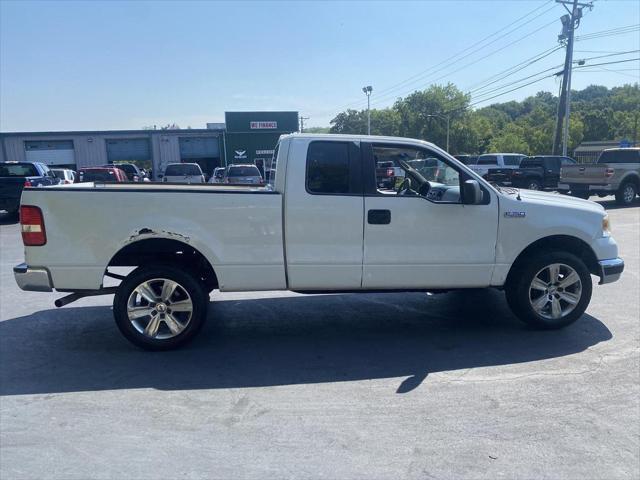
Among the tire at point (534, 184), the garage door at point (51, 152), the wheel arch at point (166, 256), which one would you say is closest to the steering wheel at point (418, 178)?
the wheel arch at point (166, 256)

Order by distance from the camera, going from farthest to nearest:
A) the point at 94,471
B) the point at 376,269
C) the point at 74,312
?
the point at 74,312
the point at 376,269
the point at 94,471

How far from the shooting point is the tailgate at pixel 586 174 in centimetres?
1800

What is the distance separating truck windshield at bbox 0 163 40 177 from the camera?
56.6ft

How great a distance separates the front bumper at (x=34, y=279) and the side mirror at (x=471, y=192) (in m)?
4.13

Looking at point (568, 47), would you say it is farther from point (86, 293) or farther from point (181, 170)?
point (86, 293)

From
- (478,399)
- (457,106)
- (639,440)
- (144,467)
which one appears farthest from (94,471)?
(457,106)

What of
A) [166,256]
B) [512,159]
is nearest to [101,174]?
[166,256]

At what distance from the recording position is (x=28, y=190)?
4.69 m

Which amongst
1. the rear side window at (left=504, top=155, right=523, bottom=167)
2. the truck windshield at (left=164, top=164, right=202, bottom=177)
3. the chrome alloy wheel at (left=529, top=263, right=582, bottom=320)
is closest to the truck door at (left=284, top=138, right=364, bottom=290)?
the chrome alloy wheel at (left=529, top=263, right=582, bottom=320)

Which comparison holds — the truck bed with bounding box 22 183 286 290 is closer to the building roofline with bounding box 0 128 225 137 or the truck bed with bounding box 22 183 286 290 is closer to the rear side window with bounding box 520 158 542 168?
the rear side window with bounding box 520 158 542 168

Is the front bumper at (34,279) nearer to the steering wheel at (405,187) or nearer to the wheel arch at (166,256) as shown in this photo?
the wheel arch at (166,256)

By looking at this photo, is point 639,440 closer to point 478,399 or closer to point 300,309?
point 478,399

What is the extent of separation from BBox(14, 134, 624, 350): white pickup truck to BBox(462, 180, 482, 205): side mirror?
14 millimetres

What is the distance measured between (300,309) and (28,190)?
3285 millimetres
